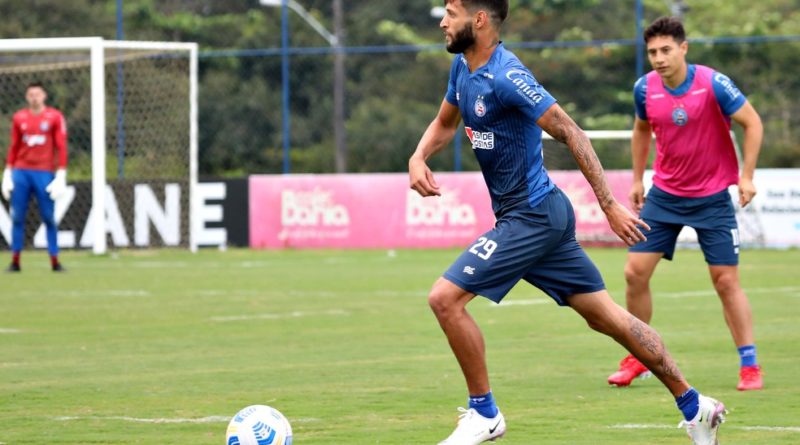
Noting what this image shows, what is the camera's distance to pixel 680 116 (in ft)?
30.2

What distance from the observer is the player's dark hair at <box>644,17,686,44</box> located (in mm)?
9141

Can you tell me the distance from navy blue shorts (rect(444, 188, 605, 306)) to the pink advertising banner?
17.3 m

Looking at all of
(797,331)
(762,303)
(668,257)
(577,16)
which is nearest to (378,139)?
(577,16)

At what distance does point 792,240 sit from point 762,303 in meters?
9.22

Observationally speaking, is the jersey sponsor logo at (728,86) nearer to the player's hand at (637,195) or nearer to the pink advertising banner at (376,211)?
the player's hand at (637,195)

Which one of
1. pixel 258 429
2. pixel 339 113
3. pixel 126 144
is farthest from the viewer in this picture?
pixel 339 113

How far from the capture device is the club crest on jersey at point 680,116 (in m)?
9.20

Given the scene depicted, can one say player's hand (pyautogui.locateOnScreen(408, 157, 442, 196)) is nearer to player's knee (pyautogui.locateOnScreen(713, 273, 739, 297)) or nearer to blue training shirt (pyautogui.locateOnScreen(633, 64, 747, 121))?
blue training shirt (pyautogui.locateOnScreen(633, 64, 747, 121))

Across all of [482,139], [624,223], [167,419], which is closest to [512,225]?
[482,139]

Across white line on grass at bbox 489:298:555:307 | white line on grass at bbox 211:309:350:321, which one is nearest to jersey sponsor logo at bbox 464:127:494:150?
white line on grass at bbox 211:309:350:321

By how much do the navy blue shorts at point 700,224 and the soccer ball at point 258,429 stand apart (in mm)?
3571

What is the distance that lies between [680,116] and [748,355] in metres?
1.48

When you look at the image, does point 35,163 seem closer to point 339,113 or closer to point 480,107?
point 480,107

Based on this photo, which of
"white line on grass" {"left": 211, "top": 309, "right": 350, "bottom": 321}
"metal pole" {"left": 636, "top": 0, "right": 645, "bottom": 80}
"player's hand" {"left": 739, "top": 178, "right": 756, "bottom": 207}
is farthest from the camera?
"metal pole" {"left": 636, "top": 0, "right": 645, "bottom": 80}
